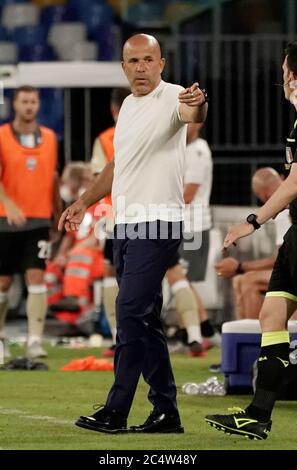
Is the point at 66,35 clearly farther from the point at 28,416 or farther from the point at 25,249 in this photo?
the point at 28,416

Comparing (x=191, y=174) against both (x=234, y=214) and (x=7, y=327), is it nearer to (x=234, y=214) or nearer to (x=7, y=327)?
(x=234, y=214)

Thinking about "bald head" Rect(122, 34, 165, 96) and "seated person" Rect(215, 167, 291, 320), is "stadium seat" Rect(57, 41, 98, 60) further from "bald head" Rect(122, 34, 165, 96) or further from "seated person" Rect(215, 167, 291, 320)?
"bald head" Rect(122, 34, 165, 96)

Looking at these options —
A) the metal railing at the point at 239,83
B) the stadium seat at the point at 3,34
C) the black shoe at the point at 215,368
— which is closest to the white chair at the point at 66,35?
the stadium seat at the point at 3,34

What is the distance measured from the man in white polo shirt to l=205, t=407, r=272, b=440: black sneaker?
1.42ft

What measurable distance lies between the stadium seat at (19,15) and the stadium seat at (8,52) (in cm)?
44

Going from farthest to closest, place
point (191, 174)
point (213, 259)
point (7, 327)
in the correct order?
point (7, 327), point (213, 259), point (191, 174)

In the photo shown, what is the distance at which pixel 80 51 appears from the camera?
2002 cm

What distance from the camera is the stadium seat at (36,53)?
20078 millimetres

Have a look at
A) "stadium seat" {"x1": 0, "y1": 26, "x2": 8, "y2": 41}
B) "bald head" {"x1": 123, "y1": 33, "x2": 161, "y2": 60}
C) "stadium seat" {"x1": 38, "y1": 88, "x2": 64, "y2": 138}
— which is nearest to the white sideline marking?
"bald head" {"x1": 123, "y1": 33, "x2": 161, "y2": 60}

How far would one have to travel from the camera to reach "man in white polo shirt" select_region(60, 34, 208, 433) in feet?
23.9

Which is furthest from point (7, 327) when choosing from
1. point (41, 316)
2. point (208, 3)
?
point (208, 3)

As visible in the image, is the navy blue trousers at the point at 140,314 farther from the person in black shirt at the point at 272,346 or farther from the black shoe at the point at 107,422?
the person in black shirt at the point at 272,346

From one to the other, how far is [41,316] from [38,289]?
10.0 inches
